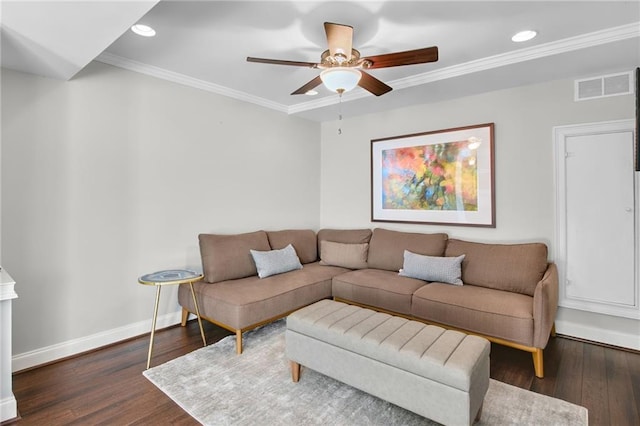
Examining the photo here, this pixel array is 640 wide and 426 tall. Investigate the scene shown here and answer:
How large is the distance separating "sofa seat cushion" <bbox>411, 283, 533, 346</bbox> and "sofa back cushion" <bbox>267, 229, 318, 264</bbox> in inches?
65.2

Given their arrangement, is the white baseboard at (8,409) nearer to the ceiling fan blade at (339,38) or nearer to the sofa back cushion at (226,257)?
the sofa back cushion at (226,257)

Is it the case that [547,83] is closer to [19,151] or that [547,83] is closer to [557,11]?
[557,11]

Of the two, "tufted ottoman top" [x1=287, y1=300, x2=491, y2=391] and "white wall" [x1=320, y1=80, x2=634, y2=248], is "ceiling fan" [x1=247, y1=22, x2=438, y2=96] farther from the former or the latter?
"white wall" [x1=320, y1=80, x2=634, y2=248]

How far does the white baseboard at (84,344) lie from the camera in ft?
8.22

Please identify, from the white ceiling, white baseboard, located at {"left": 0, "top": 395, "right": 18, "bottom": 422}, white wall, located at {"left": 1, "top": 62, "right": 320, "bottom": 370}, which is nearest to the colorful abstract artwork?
the white ceiling

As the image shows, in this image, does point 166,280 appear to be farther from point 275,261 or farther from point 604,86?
point 604,86

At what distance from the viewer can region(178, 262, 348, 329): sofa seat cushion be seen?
2771mm

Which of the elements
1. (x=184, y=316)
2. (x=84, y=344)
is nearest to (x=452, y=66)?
(x=184, y=316)

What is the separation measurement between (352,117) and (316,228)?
1.74 meters

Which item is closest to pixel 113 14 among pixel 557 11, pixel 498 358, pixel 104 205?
pixel 104 205

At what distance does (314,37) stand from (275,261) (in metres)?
2.21

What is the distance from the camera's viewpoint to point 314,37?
8.41ft

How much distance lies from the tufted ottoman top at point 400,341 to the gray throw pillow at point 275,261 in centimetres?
117

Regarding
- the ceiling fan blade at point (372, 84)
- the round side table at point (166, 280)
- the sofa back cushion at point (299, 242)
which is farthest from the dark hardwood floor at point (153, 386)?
the ceiling fan blade at point (372, 84)
